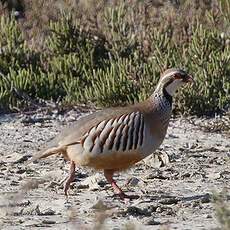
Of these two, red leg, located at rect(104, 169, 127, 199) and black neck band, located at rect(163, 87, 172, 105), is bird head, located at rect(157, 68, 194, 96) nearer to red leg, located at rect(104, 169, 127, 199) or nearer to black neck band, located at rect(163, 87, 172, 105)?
black neck band, located at rect(163, 87, 172, 105)

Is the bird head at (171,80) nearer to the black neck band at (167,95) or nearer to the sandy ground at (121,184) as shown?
the black neck band at (167,95)

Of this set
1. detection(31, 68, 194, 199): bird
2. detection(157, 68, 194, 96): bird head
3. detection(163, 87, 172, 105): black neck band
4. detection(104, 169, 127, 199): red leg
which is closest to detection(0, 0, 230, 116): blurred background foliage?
detection(157, 68, 194, 96): bird head

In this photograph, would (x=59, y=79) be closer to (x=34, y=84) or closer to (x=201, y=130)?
(x=34, y=84)

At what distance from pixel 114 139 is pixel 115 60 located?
6.43 meters

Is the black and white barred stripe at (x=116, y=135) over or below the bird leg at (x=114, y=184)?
over

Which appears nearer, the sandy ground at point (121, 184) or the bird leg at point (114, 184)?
the sandy ground at point (121, 184)

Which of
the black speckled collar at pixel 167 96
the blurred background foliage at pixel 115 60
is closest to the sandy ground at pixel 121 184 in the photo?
the blurred background foliage at pixel 115 60

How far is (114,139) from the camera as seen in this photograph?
29.7 feet

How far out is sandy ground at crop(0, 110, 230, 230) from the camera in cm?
823

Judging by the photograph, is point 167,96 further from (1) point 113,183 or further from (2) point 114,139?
(1) point 113,183

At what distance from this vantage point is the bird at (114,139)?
899 cm

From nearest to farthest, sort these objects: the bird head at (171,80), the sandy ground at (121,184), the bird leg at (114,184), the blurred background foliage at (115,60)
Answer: the sandy ground at (121,184) → the bird leg at (114,184) → the bird head at (171,80) → the blurred background foliage at (115,60)

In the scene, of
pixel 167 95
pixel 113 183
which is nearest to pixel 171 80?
pixel 167 95

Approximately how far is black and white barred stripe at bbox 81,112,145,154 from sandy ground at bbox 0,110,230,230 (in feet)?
1.61
